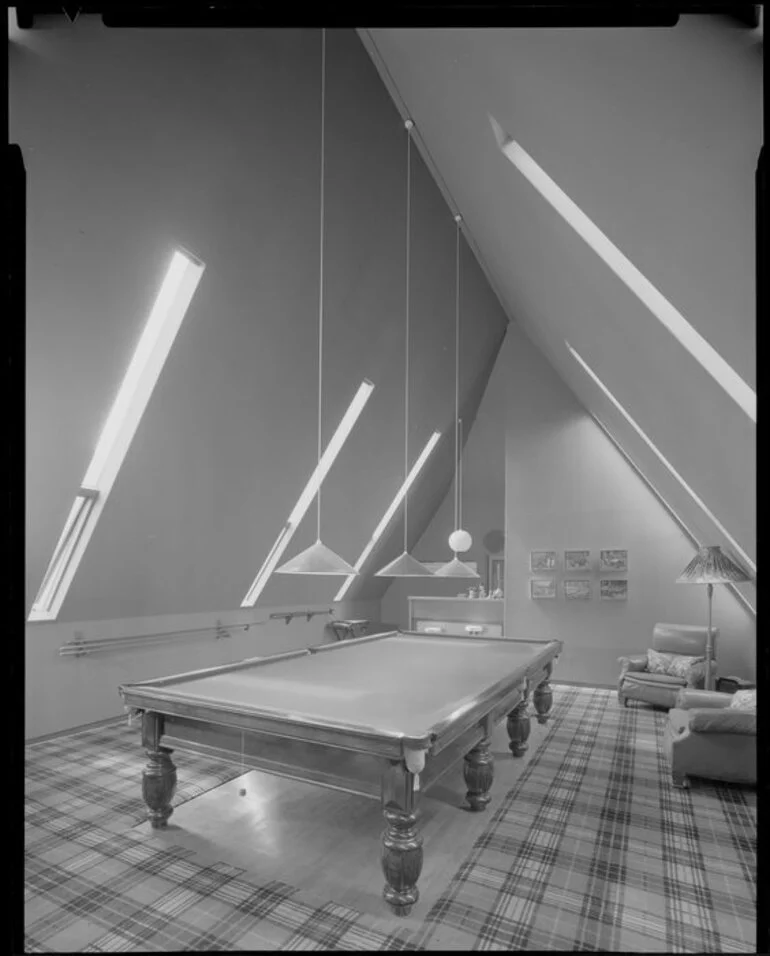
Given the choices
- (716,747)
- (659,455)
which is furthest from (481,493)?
(716,747)

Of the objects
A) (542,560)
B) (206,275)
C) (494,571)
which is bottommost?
(494,571)

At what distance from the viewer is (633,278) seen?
2.69m

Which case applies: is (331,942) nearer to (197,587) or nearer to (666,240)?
(666,240)

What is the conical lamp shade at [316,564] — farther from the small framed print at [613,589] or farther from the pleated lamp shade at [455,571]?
the small framed print at [613,589]

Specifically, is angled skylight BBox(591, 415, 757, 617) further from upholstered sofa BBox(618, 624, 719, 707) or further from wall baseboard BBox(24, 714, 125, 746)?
wall baseboard BBox(24, 714, 125, 746)

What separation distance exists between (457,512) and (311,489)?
3.88 m

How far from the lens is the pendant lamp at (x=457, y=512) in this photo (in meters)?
5.19

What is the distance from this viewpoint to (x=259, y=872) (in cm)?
285

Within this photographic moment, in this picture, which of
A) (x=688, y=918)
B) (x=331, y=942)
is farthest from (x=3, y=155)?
(x=688, y=918)

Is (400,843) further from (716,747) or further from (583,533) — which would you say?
(583,533)

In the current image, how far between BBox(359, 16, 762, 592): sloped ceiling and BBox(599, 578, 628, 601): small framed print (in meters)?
2.80

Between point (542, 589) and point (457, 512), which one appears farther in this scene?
point (457, 512)

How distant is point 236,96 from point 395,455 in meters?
4.87

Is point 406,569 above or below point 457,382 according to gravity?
below
